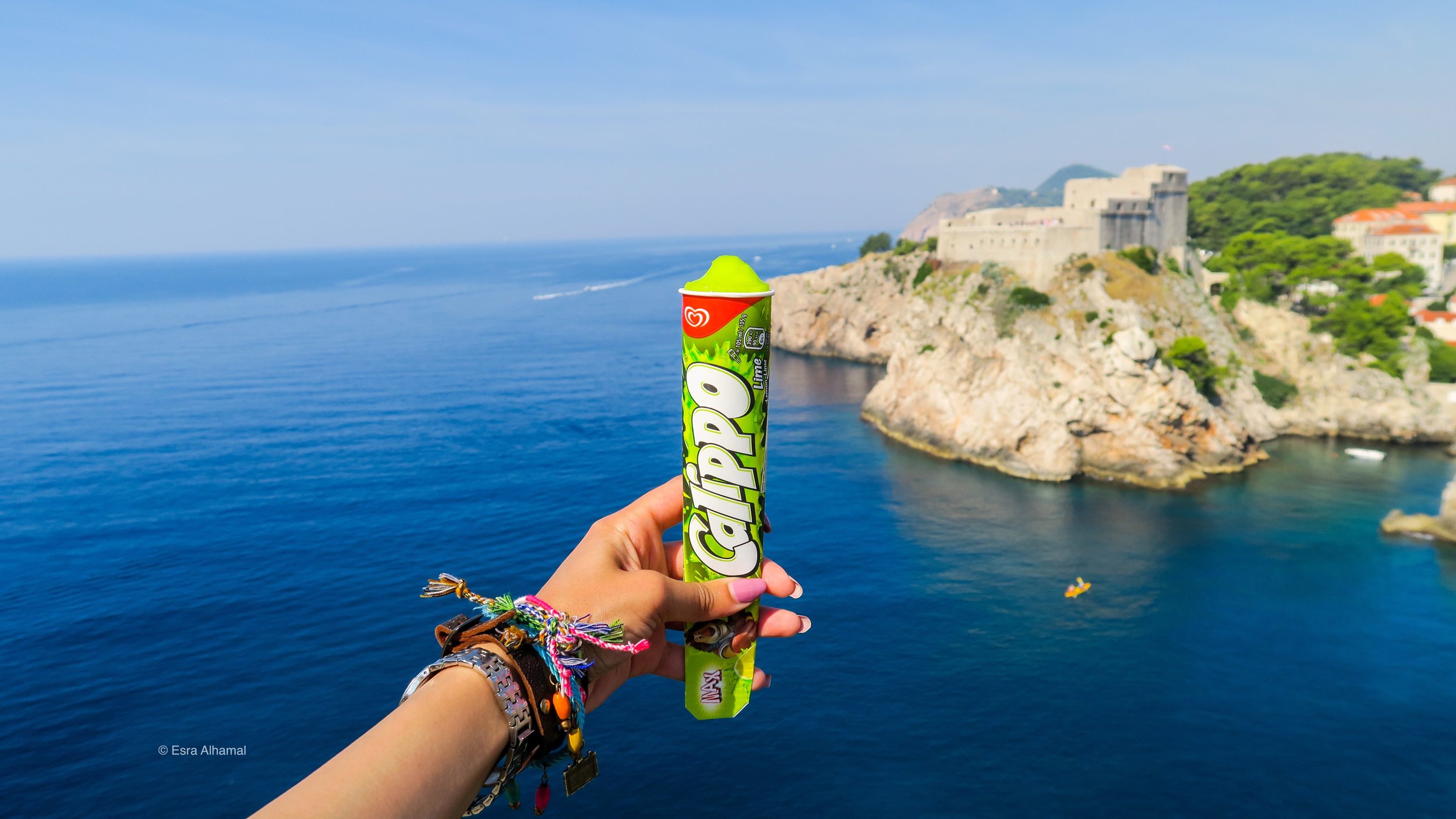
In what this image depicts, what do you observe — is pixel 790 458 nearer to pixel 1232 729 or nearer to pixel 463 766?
pixel 1232 729

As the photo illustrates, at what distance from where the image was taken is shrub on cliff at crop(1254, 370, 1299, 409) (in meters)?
64.8

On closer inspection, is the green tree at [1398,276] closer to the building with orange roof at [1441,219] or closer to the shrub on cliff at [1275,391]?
the shrub on cliff at [1275,391]

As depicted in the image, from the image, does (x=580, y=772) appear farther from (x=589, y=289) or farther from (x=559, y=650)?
(x=589, y=289)

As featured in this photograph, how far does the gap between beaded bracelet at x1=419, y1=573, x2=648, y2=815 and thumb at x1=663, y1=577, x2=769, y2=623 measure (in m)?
0.86

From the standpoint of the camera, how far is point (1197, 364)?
5944 centimetres

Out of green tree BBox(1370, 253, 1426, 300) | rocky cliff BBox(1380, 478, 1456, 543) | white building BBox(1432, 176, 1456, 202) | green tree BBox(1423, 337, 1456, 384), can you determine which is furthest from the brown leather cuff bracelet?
white building BBox(1432, 176, 1456, 202)

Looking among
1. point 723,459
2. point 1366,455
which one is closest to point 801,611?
point 723,459

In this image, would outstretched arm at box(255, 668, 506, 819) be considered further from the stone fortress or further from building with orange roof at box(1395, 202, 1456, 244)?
building with orange roof at box(1395, 202, 1456, 244)

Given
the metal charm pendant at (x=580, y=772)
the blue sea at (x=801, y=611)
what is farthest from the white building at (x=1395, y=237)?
the metal charm pendant at (x=580, y=772)

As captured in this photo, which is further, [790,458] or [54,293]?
[54,293]

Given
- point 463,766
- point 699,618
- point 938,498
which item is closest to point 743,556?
point 699,618

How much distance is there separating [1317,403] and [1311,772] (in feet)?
168

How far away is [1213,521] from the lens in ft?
149

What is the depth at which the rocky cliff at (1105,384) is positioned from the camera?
176 ft
